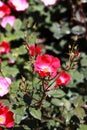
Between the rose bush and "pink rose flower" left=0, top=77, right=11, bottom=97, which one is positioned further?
"pink rose flower" left=0, top=77, right=11, bottom=97

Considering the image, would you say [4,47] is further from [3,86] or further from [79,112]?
Result: [79,112]

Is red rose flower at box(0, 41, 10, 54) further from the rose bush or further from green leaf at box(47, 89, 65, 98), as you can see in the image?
green leaf at box(47, 89, 65, 98)

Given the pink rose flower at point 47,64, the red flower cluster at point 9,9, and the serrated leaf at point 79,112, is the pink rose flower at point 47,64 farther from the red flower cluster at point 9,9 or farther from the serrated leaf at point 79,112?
the red flower cluster at point 9,9

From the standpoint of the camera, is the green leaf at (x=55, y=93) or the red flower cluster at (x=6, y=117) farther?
the green leaf at (x=55, y=93)

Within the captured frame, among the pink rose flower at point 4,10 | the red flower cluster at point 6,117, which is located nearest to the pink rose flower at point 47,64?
the red flower cluster at point 6,117

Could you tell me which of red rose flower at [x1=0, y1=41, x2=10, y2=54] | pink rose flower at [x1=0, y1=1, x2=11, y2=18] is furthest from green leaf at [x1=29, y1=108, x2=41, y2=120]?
pink rose flower at [x1=0, y1=1, x2=11, y2=18]

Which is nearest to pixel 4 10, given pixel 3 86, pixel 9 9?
pixel 9 9

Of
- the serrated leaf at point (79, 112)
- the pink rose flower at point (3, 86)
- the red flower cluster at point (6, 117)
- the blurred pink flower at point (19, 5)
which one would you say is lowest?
the red flower cluster at point (6, 117)

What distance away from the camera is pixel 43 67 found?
7.69 ft

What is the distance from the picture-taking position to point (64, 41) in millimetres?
3355

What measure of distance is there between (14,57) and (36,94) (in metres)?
0.81

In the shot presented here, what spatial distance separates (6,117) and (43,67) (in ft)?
1.12

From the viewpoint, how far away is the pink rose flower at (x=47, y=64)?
89.5 inches

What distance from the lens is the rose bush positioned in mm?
2324
